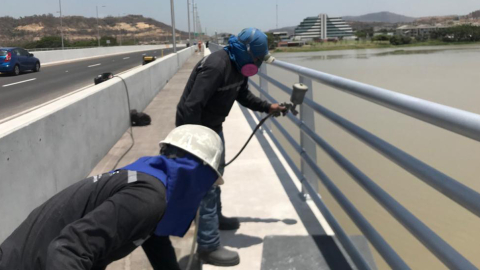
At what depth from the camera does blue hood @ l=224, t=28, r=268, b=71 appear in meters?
3.12

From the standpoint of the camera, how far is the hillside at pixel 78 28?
11056 cm

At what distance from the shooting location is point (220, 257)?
10.3ft

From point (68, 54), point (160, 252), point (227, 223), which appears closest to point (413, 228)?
point (160, 252)

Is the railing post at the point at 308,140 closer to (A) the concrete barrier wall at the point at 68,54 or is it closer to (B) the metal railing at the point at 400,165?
(B) the metal railing at the point at 400,165

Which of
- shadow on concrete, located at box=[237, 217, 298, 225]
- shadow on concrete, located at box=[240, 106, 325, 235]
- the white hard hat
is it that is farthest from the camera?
shadow on concrete, located at box=[237, 217, 298, 225]

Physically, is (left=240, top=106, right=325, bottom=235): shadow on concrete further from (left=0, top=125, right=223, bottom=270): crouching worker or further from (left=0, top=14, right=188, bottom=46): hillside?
(left=0, top=14, right=188, bottom=46): hillside

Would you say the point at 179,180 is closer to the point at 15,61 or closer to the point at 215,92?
the point at 215,92

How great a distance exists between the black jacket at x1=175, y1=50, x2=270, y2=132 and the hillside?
99.0 meters

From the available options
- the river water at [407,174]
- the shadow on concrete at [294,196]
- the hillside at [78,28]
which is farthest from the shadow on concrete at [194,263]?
the hillside at [78,28]

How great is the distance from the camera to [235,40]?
318cm

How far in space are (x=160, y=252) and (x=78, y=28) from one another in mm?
143488

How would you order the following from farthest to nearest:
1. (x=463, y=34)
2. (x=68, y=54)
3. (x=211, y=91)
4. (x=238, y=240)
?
(x=463, y=34), (x=68, y=54), (x=238, y=240), (x=211, y=91)

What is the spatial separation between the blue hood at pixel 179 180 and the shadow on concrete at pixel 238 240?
1477mm

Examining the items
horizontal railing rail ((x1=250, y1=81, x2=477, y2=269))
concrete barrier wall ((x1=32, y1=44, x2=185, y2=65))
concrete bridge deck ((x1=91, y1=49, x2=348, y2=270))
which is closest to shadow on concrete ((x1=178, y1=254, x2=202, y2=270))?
concrete bridge deck ((x1=91, y1=49, x2=348, y2=270))
